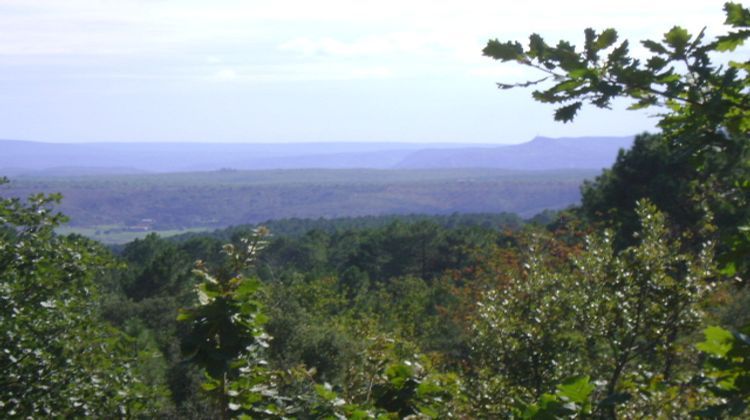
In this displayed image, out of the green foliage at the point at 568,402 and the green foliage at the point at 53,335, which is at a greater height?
the green foliage at the point at 568,402

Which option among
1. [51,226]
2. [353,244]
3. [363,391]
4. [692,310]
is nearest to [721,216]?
[692,310]

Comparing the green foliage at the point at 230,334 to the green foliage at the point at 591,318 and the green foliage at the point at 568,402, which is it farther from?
the green foliage at the point at 591,318

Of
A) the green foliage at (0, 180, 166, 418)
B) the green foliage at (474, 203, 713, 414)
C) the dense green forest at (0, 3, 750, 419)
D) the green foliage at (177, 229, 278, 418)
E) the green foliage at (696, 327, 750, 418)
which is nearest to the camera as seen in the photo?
the green foliage at (696, 327, 750, 418)

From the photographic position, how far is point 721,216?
69.4ft

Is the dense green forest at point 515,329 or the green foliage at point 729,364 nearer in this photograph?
the green foliage at point 729,364

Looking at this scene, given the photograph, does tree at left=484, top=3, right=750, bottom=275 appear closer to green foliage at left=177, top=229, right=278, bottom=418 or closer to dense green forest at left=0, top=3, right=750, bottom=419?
dense green forest at left=0, top=3, right=750, bottom=419

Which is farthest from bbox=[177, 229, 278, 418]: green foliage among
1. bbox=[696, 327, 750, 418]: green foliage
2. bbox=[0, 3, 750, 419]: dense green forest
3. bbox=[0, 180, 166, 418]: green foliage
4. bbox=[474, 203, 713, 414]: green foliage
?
bbox=[0, 180, 166, 418]: green foliage

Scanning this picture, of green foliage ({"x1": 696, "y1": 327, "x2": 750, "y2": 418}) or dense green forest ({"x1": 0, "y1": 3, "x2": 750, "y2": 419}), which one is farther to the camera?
dense green forest ({"x1": 0, "y1": 3, "x2": 750, "y2": 419})

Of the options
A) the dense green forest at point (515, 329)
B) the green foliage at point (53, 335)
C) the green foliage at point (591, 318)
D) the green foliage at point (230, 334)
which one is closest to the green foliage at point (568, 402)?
the dense green forest at point (515, 329)

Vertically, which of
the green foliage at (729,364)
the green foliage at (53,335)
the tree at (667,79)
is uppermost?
the tree at (667,79)

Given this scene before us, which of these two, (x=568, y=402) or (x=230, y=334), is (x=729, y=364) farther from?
(x=230, y=334)

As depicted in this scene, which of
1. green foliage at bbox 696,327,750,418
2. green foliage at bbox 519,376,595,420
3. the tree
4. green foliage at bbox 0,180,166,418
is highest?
the tree

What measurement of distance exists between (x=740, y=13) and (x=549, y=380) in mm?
4613

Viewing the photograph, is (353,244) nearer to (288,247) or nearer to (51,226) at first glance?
(288,247)
